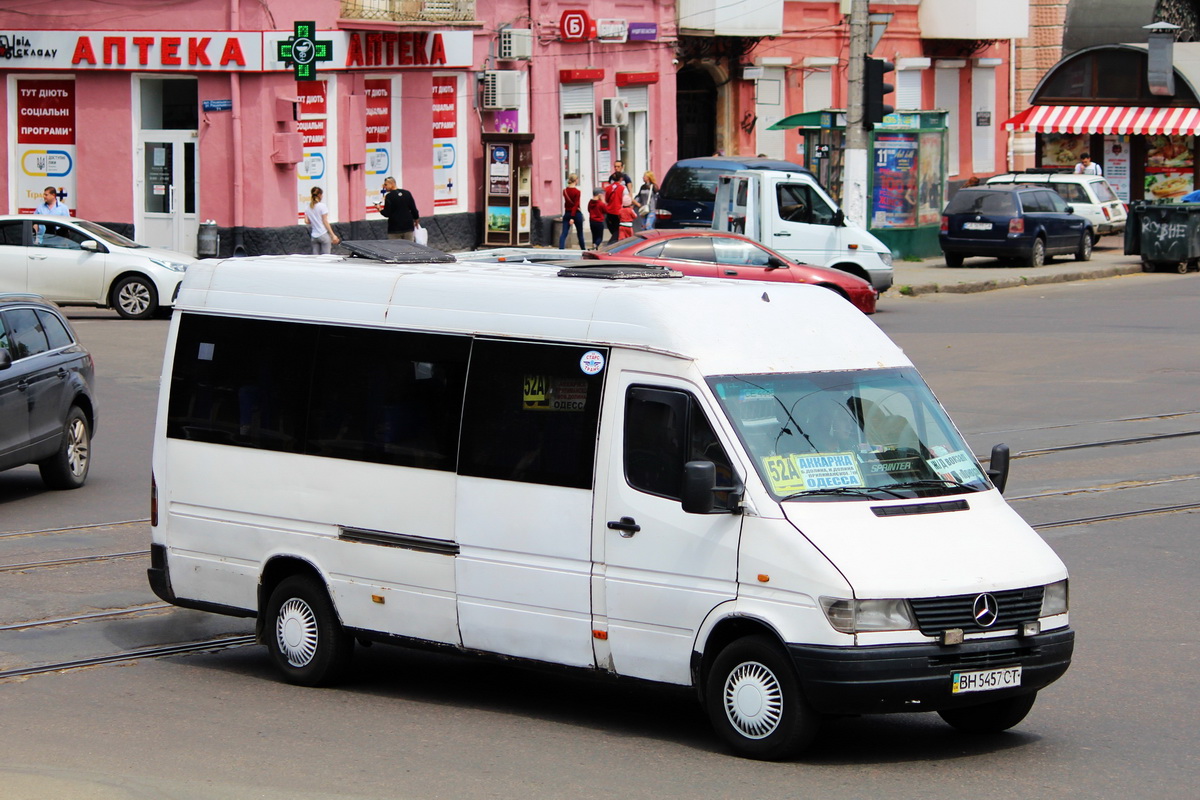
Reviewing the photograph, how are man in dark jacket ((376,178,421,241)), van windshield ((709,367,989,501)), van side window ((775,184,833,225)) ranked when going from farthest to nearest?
man in dark jacket ((376,178,421,241)) < van side window ((775,184,833,225)) < van windshield ((709,367,989,501))

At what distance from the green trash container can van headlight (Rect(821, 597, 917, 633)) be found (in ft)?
93.2

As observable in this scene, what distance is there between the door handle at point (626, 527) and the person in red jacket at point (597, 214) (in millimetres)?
26422

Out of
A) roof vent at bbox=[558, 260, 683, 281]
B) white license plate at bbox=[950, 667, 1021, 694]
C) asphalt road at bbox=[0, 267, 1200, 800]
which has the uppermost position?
roof vent at bbox=[558, 260, 683, 281]

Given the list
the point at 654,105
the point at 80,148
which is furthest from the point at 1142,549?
the point at 654,105

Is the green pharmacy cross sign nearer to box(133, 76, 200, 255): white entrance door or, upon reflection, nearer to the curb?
box(133, 76, 200, 255): white entrance door

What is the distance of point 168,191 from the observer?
98.2ft

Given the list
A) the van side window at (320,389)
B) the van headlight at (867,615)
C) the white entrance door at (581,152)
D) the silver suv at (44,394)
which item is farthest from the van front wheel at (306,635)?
the white entrance door at (581,152)

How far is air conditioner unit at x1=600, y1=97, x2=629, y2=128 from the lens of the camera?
123 feet

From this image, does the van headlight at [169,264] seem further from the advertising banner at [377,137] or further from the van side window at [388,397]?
the van side window at [388,397]

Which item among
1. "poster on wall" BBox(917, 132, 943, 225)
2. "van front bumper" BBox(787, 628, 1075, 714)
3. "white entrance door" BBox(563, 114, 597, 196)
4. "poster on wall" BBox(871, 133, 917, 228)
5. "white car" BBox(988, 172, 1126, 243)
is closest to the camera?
"van front bumper" BBox(787, 628, 1075, 714)

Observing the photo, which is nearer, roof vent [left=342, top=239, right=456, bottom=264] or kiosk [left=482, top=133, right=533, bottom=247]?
roof vent [left=342, top=239, right=456, bottom=264]

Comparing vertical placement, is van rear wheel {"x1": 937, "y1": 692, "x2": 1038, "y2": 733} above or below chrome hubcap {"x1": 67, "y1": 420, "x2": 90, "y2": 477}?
below

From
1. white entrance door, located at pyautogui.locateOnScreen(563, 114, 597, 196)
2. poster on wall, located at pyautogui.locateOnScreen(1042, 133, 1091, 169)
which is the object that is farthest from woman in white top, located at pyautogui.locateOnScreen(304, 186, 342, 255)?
poster on wall, located at pyautogui.locateOnScreen(1042, 133, 1091, 169)

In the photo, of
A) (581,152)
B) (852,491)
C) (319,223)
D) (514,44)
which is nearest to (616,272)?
(852,491)
